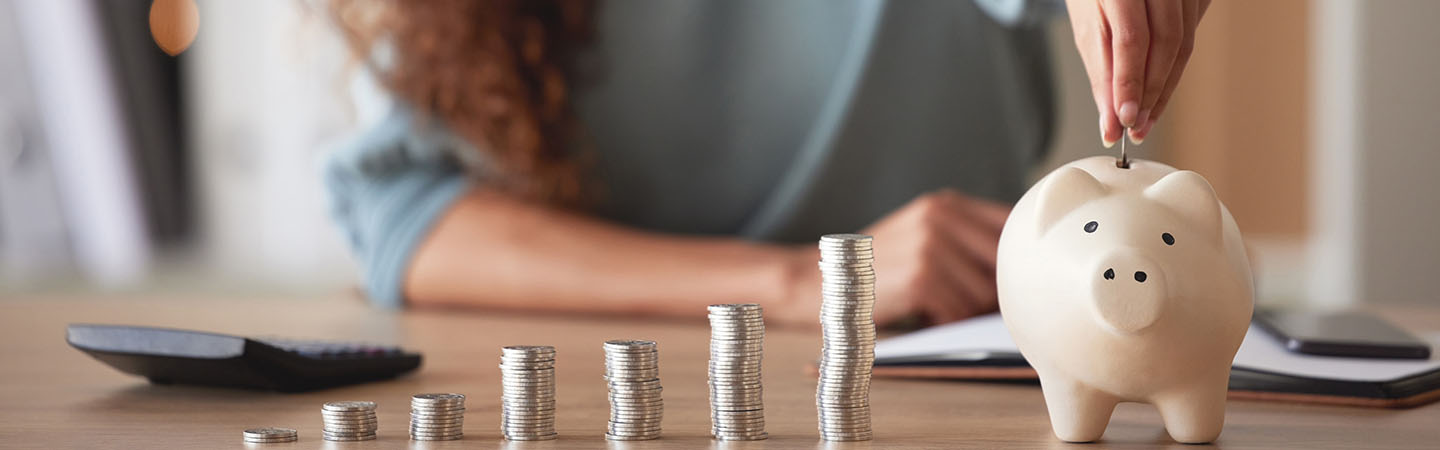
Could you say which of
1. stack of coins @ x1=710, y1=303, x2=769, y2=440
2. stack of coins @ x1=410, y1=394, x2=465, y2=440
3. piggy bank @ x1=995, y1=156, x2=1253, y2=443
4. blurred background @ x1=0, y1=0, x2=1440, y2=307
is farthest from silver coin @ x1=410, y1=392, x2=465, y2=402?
blurred background @ x1=0, y1=0, x2=1440, y2=307

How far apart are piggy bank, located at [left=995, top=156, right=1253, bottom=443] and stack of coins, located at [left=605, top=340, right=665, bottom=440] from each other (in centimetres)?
16

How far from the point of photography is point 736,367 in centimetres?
51

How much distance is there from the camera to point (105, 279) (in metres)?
3.34

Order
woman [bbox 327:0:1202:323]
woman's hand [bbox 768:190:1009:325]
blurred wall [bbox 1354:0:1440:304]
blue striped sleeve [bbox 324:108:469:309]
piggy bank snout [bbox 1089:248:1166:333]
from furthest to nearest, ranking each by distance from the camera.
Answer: blurred wall [bbox 1354:0:1440:304], blue striped sleeve [bbox 324:108:469:309], woman [bbox 327:0:1202:323], woman's hand [bbox 768:190:1009:325], piggy bank snout [bbox 1089:248:1166:333]

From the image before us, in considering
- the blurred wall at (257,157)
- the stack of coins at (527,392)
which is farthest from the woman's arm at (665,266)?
the blurred wall at (257,157)

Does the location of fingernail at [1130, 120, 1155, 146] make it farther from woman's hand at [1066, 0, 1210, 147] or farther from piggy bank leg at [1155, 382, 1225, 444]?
piggy bank leg at [1155, 382, 1225, 444]

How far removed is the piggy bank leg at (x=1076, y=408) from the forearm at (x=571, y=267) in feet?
1.75

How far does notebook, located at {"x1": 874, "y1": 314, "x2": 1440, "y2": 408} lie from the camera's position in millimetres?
606

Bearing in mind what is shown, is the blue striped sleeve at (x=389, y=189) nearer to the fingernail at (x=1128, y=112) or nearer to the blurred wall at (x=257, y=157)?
the fingernail at (x=1128, y=112)

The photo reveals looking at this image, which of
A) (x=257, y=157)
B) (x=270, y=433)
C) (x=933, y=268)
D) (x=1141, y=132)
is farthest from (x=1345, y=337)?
(x=257, y=157)

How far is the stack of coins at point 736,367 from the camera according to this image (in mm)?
514

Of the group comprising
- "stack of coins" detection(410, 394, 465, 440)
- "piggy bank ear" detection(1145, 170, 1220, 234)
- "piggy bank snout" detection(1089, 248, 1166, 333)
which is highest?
"piggy bank ear" detection(1145, 170, 1220, 234)

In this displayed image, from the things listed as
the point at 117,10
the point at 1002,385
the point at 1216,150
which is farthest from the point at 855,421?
the point at 1216,150

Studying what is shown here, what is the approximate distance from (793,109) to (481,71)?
1.33ft
